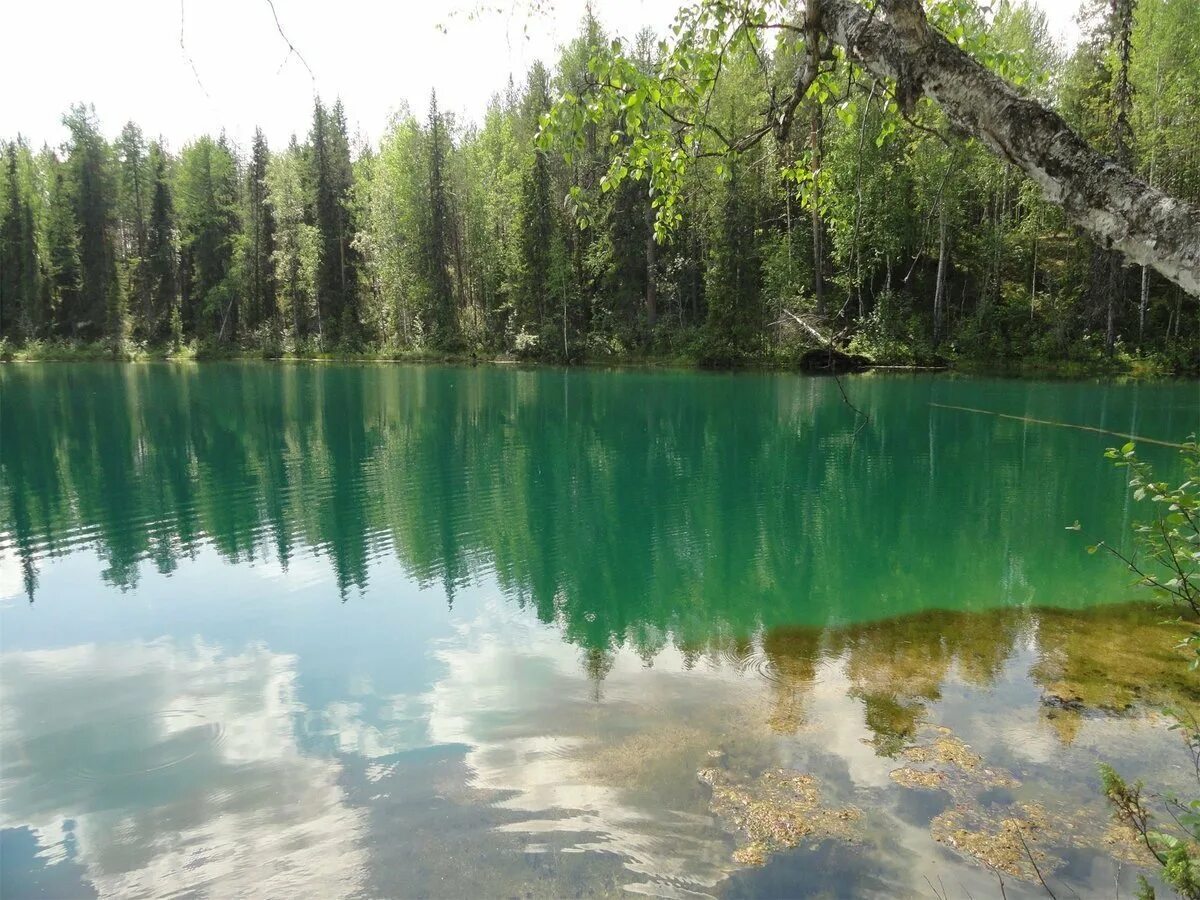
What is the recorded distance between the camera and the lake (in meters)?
4.97

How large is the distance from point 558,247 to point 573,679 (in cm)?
4697

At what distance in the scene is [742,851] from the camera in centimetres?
486

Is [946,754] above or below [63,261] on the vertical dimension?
below

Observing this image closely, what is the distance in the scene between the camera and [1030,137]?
2.42m

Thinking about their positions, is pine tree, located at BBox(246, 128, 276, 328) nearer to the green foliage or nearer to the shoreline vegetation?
the shoreline vegetation

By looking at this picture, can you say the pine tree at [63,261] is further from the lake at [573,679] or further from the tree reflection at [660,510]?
the lake at [573,679]

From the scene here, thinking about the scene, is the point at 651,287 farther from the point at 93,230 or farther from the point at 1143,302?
the point at 93,230

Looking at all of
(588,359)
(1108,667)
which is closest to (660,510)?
(1108,667)

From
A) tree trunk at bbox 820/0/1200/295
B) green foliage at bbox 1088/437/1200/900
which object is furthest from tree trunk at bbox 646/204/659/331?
tree trunk at bbox 820/0/1200/295

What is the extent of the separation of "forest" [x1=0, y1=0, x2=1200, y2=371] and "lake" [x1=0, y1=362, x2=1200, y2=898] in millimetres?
11793

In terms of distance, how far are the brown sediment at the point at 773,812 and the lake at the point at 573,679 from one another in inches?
1.0

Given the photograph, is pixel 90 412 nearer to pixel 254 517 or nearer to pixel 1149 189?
pixel 254 517

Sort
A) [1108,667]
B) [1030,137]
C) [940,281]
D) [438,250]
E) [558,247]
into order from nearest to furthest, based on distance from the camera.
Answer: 1. [1030,137]
2. [1108,667]
3. [940,281]
4. [558,247]
5. [438,250]

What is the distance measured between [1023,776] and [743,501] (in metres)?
10.4
